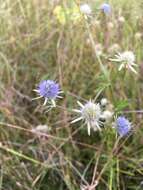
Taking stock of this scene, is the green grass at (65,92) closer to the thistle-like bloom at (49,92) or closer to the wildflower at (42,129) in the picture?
the wildflower at (42,129)

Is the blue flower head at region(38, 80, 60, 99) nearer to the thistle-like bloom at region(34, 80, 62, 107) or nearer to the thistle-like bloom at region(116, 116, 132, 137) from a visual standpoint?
the thistle-like bloom at region(34, 80, 62, 107)

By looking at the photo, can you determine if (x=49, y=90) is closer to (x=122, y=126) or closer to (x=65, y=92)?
(x=122, y=126)

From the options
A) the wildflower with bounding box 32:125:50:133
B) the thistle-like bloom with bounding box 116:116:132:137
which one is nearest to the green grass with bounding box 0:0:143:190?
the wildflower with bounding box 32:125:50:133

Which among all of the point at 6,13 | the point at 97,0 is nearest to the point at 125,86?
the point at 97,0

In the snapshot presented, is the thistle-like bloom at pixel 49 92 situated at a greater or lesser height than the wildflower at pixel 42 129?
greater

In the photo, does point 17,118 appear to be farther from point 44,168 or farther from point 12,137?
point 44,168

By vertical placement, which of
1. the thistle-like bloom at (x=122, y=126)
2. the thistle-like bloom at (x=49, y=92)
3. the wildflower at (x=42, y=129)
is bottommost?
the wildflower at (x=42, y=129)

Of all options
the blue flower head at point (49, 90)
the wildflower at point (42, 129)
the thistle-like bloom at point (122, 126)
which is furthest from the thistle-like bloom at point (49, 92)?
the wildflower at point (42, 129)

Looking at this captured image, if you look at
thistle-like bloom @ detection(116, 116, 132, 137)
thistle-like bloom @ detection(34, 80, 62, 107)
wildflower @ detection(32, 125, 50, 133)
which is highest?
thistle-like bloom @ detection(34, 80, 62, 107)
